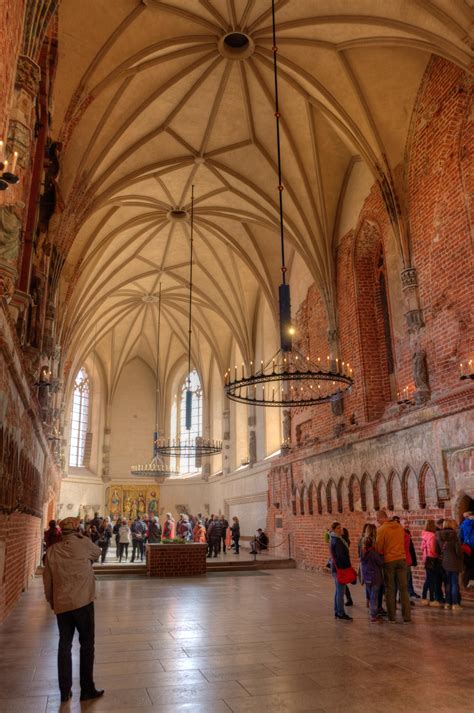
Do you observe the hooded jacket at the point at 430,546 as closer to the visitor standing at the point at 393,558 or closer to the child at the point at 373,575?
the visitor standing at the point at 393,558

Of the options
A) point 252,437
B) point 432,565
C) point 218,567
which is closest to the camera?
point 432,565

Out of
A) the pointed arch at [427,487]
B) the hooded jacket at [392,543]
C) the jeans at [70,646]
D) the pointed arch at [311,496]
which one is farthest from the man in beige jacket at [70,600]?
the pointed arch at [311,496]

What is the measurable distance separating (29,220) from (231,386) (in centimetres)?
459

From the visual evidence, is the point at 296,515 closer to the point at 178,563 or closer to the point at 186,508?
the point at 178,563

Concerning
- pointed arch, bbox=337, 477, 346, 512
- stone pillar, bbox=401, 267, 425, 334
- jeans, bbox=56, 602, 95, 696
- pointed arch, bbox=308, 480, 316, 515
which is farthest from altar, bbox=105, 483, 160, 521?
jeans, bbox=56, 602, 95, 696

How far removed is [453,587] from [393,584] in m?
1.46

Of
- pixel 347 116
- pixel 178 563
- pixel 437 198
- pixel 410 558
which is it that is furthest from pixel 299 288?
pixel 410 558

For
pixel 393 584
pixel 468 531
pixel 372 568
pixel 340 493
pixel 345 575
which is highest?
pixel 340 493

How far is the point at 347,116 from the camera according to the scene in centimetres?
1373

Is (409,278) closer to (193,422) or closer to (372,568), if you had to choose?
(372,568)

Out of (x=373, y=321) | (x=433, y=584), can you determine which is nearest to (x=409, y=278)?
(x=373, y=321)

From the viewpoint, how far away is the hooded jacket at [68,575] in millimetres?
4832

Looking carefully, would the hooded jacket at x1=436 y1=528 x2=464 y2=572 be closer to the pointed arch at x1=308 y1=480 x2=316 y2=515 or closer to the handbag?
the handbag

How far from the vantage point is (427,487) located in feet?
36.8
